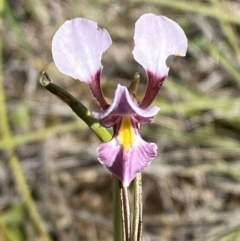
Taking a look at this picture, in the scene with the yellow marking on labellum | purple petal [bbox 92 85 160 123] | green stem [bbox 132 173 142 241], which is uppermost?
purple petal [bbox 92 85 160 123]

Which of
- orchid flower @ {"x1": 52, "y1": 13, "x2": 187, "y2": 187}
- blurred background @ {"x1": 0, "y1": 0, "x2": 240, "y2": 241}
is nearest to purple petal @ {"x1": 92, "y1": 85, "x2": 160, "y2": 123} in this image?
orchid flower @ {"x1": 52, "y1": 13, "x2": 187, "y2": 187}

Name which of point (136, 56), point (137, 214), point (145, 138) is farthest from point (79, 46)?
point (145, 138)

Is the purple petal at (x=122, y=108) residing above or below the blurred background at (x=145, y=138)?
below

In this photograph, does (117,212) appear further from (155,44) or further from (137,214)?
(155,44)

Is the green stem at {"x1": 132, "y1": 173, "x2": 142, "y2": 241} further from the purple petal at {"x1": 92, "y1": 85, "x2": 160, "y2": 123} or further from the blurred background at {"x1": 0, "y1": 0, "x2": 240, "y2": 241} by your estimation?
the blurred background at {"x1": 0, "y1": 0, "x2": 240, "y2": 241}

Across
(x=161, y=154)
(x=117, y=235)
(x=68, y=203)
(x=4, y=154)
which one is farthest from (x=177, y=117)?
(x=117, y=235)

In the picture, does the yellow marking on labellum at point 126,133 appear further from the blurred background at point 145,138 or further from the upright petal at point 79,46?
the blurred background at point 145,138

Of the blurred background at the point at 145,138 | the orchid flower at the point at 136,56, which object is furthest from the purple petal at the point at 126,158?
the blurred background at the point at 145,138
